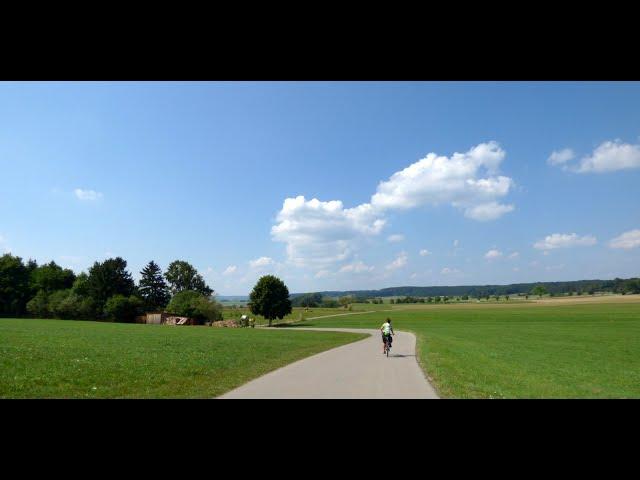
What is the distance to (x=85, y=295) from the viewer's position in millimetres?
70688

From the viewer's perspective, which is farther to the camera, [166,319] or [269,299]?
[269,299]

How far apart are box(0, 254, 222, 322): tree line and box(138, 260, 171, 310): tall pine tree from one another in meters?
0.20

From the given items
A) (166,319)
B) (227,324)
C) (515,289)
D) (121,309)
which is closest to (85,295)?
(121,309)

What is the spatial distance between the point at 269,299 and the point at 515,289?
151098 mm

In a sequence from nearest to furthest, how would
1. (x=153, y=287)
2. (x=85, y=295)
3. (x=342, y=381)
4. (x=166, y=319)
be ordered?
(x=342, y=381) → (x=166, y=319) → (x=85, y=295) → (x=153, y=287)

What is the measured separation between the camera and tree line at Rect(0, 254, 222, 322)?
63.2 m

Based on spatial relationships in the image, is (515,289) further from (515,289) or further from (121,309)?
(121,309)

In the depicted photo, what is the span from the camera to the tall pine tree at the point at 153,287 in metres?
83.7

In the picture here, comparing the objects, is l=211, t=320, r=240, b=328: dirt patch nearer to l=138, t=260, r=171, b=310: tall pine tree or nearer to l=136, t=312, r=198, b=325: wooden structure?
l=136, t=312, r=198, b=325: wooden structure

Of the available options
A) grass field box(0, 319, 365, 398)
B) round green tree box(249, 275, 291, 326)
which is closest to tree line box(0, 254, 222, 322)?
round green tree box(249, 275, 291, 326)

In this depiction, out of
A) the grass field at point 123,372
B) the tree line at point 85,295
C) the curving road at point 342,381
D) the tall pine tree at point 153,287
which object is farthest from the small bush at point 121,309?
the curving road at point 342,381
